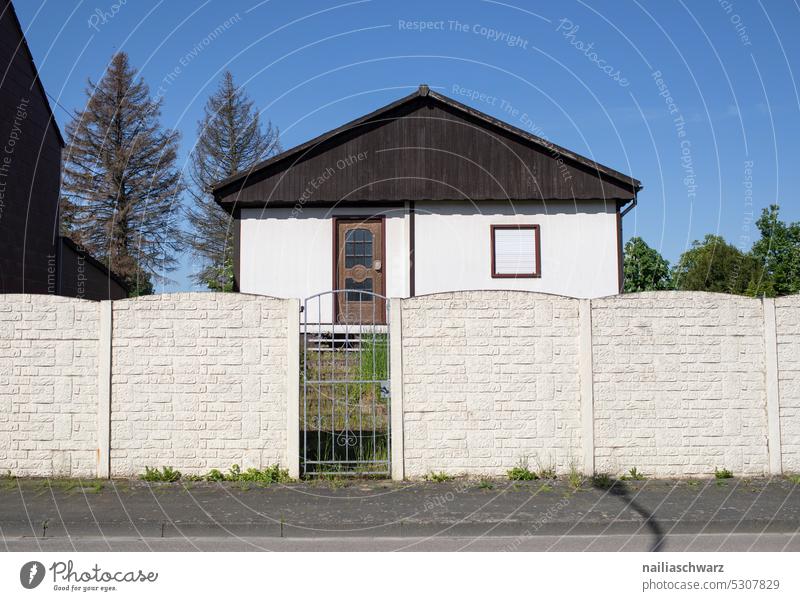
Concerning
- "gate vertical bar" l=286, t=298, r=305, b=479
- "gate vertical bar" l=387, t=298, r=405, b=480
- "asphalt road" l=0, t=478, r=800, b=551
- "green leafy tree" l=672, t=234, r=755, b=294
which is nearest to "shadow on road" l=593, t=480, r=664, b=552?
"asphalt road" l=0, t=478, r=800, b=551

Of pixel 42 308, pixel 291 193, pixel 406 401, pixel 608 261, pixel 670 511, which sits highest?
pixel 291 193

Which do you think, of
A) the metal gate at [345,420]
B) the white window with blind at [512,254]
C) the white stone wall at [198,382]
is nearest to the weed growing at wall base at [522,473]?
the metal gate at [345,420]

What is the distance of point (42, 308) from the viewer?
1042 cm

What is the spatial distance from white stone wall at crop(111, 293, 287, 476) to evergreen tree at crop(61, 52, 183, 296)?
102 feet

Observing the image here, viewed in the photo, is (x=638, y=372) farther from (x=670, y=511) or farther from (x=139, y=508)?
(x=139, y=508)

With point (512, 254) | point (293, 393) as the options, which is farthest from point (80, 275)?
point (293, 393)

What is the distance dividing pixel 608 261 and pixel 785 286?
1498cm

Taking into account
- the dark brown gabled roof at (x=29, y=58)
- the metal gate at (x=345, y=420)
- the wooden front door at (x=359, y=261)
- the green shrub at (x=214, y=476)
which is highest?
the dark brown gabled roof at (x=29, y=58)

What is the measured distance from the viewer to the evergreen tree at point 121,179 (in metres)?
40.4

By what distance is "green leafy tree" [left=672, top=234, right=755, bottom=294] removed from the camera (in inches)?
1256

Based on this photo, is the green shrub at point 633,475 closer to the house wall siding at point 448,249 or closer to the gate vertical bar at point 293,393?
the gate vertical bar at point 293,393

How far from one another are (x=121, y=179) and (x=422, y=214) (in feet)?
86.1

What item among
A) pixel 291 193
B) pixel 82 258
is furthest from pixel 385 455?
pixel 82 258

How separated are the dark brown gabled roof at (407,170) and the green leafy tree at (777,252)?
14.5 metres
